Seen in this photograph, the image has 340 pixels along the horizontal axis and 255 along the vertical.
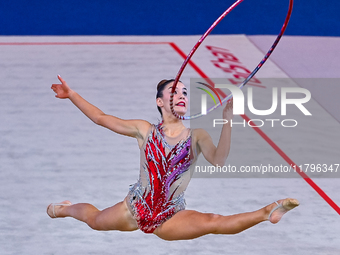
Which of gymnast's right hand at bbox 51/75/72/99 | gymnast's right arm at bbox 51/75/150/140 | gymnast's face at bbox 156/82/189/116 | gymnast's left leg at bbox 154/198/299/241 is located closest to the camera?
gymnast's left leg at bbox 154/198/299/241

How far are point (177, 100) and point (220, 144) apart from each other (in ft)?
1.11

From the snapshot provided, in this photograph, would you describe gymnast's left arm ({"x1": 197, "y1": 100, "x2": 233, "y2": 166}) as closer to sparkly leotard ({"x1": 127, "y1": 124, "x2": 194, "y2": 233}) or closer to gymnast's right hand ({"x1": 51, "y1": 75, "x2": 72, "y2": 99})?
sparkly leotard ({"x1": 127, "y1": 124, "x2": 194, "y2": 233})

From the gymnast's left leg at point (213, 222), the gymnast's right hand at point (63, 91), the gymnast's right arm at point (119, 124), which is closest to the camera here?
the gymnast's left leg at point (213, 222)

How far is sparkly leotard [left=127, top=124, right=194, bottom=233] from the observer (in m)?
3.07

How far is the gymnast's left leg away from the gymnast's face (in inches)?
20.8

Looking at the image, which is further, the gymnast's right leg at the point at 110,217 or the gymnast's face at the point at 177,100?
the gymnast's right leg at the point at 110,217

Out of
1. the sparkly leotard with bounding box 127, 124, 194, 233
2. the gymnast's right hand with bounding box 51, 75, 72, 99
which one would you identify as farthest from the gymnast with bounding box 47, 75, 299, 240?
the gymnast's right hand with bounding box 51, 75, 72, 99

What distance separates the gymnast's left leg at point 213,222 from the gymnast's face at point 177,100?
1.73 ft

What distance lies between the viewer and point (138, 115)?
206 inches

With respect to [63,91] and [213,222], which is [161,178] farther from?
[63,91]

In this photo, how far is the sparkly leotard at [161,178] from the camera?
3.07m

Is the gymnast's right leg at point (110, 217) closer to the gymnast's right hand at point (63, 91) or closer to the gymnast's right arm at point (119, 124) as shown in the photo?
the gymnast's right arm at point (119, 124)

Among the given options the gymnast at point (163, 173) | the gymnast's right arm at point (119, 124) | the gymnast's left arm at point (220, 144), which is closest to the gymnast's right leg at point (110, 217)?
the gymnast at point (163, 173)

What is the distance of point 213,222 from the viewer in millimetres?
2871
